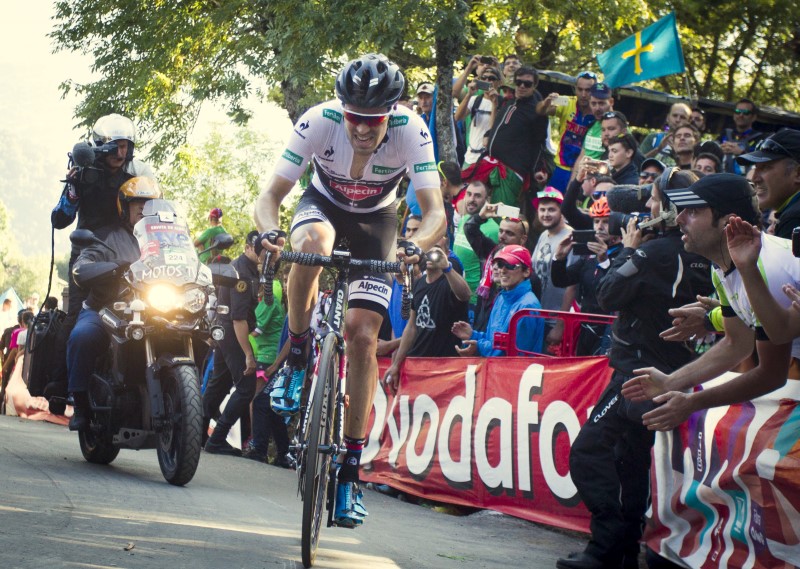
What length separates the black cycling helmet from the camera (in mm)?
6164

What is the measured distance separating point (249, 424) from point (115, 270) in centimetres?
527

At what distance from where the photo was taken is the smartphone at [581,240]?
1009 cm

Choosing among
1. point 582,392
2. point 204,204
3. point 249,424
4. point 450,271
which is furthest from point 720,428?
point 204,204

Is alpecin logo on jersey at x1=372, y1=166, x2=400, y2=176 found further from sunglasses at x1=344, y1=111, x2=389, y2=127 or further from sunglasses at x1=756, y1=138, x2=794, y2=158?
sunglasses at x1=756, y1=138, x2=794, y2=158

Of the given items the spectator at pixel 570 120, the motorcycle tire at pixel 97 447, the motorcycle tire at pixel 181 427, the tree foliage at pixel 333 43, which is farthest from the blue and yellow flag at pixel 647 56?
the motorcycle tire at pixel 97 447

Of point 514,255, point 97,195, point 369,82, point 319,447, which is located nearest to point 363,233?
point 369,82

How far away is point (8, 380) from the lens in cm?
2058

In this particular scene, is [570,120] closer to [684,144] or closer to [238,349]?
[684,144]

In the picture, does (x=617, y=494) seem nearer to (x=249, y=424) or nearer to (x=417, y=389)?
(x=417, y=389)

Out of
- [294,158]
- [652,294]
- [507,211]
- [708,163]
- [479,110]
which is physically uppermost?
[479,110]

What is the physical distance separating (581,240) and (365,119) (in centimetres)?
459

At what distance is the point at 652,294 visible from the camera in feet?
22.0

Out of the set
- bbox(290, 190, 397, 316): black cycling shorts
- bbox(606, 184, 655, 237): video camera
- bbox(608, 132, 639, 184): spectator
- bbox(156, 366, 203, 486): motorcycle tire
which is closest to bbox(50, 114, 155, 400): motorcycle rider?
bbox(156, 366, 203, 486): motorcycle tire

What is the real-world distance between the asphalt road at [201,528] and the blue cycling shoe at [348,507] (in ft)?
0.56
